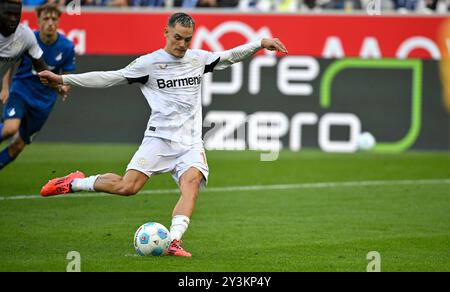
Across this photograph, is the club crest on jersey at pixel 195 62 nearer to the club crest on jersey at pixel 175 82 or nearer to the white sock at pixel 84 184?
the club crest on jersey at pixel 175 82

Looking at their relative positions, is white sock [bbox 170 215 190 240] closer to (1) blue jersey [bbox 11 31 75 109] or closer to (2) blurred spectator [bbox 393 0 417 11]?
(1) blue jersey [bbox 11 31 75 109]

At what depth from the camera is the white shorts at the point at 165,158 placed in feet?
33.7

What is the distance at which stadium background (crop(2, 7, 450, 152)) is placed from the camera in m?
21.2

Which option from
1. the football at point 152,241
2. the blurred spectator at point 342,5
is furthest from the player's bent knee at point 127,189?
the blurred spectator at point 342,5

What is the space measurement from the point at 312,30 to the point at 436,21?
250cm

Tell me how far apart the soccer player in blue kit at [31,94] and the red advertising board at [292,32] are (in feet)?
21.6

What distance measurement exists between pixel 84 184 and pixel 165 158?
84 cm

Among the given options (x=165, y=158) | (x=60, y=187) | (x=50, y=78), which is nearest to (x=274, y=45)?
(x=165, y=158)

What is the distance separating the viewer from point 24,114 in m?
15.0

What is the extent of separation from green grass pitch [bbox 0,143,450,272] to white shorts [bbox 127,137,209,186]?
2.64ft

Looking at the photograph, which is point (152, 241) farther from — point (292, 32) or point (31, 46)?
point (292, 32)

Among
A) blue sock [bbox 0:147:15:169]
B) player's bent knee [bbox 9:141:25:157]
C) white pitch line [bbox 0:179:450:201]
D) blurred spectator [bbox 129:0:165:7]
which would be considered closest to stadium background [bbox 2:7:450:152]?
blurred spectator [bbox 129:0:165:7]

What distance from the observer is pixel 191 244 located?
1074 cm

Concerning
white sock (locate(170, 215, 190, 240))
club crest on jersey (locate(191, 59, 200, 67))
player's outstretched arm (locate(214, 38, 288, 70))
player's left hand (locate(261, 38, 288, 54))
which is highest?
player's left hand (locate(261, 38, 288, 54))
